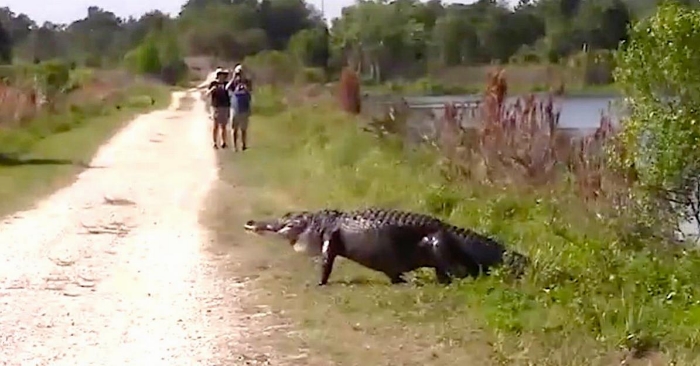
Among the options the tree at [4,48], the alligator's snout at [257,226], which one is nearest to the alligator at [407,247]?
the alligator's snout at [257,226]

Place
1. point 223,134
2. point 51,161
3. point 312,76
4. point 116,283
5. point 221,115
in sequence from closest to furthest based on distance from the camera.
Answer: point 116,283 < point 51,161 < point 221,115 < point 223,134 < point 312,76

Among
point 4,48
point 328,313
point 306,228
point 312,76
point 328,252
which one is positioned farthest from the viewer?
point 4,48

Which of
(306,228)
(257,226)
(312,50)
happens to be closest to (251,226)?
(257,226)

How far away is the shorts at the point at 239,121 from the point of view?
20297 mm

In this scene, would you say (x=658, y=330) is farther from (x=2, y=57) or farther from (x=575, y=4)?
(x=2, y=57)

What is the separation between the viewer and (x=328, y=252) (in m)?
9.12

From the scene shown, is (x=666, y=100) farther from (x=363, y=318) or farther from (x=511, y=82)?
(x=511, y=82)

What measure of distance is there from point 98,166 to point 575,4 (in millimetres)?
20905

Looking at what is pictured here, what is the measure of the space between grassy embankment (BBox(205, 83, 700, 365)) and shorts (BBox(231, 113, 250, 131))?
253 inches

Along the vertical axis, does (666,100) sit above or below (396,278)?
above

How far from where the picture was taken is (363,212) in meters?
9.42

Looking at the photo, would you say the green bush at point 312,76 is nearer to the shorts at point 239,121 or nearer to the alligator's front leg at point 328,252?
the shorts at point 239,121

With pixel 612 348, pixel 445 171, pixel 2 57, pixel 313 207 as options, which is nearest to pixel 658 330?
pixel 612 348

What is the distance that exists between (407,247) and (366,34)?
57.0m
